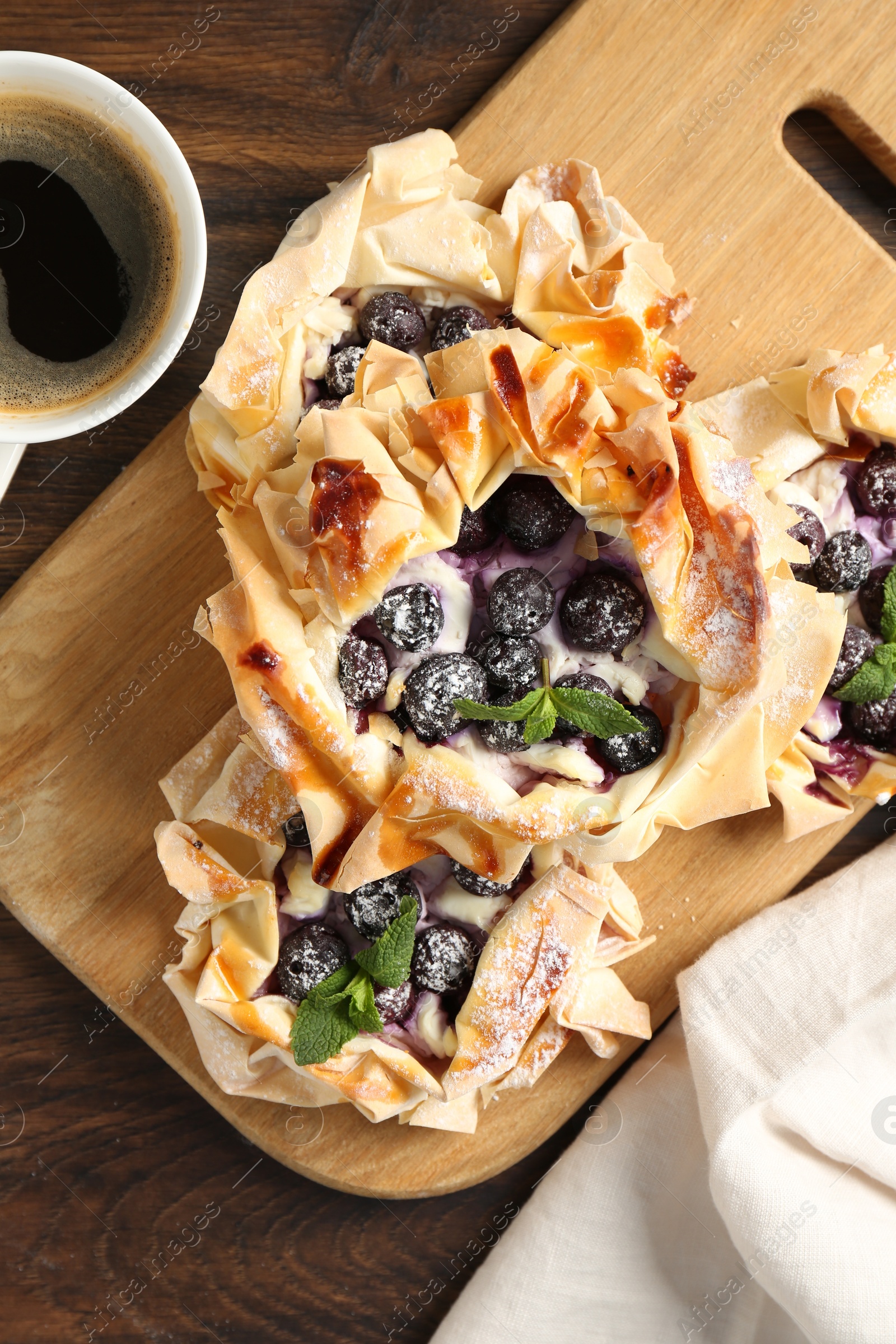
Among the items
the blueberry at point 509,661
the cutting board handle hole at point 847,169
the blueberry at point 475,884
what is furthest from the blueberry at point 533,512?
the cutting board handle hole at point 847,169

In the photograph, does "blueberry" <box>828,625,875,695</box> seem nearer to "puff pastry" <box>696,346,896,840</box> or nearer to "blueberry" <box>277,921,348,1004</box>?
"puff pastry" <box>696,346,896,840</box>

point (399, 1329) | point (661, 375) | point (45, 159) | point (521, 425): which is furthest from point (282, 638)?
point (399, 1329)

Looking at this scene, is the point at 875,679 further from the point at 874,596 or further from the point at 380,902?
the point at 380,902

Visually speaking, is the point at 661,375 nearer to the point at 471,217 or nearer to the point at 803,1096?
the point at 471,217

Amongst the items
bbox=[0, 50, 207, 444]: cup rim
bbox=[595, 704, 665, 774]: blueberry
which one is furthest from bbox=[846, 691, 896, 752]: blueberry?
bbox=[0, 50, 207, 444]: cup rim

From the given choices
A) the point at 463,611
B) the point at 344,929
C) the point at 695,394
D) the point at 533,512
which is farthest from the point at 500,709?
the point at 695,394

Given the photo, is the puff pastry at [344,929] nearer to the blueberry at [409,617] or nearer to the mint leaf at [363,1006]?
the mint leaf at [363,1006]
